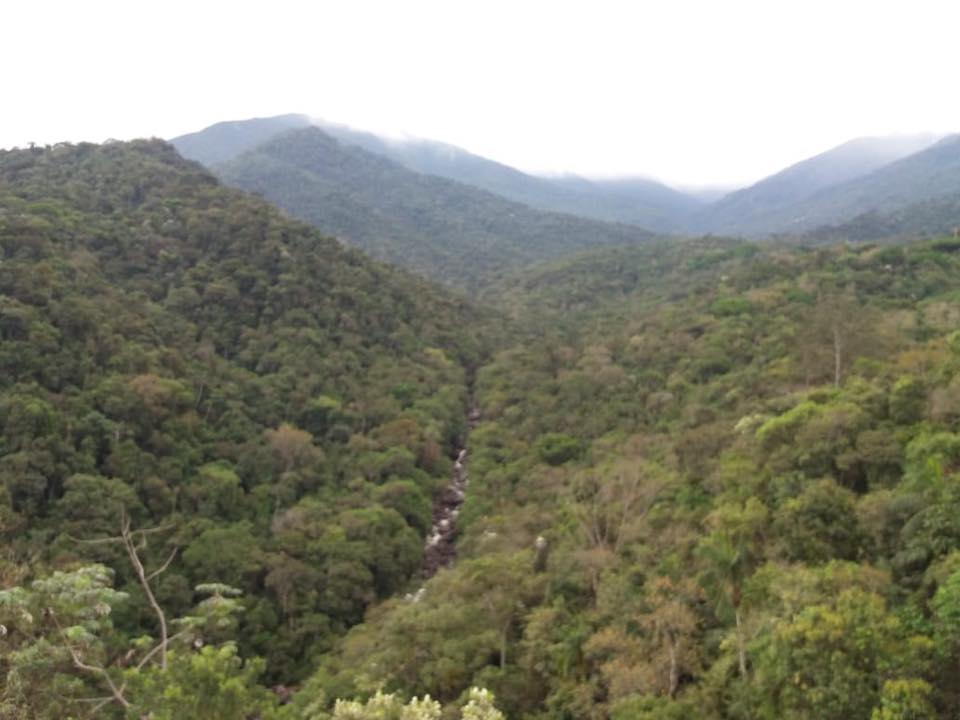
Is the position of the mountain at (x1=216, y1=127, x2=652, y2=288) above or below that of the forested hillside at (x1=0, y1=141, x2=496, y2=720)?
above

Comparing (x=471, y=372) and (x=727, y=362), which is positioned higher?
(x=727, y=362)

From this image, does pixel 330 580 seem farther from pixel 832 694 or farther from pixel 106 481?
pixel 832 694

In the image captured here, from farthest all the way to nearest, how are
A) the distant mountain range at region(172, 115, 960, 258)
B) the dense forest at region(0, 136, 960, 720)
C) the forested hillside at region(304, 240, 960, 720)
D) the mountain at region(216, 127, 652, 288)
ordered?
the mountain at region(216, 127, 652, 288)
the distant mountain range at region(172, 115, 960, 258)
the dense forest at region(0, 136, 960, 720)
the forested hillside at region(304, 240, 960, 720)

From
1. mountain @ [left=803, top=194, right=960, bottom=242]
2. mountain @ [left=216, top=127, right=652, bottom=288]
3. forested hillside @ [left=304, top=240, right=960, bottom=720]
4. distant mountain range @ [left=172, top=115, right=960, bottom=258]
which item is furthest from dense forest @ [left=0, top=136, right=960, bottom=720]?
distant mountain range @ [left=172, top=115, right=960, bottom=258]

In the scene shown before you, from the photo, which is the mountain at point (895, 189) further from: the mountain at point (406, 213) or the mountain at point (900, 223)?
the mountain at point (406, 213)

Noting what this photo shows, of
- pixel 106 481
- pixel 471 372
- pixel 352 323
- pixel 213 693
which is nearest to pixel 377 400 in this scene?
pixel 352 323

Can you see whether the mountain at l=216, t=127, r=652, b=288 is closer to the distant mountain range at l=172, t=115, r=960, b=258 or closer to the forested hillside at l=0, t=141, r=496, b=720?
the distant mountain range at l=172, t=115, r=960, b=258

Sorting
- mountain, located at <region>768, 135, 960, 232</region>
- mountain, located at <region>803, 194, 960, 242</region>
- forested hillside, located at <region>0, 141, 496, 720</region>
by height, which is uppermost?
mountain, located at <region>768, 135, 960, 232</region>
